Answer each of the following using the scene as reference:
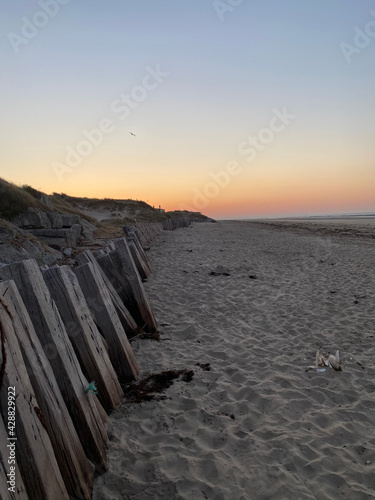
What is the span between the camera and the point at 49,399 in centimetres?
194

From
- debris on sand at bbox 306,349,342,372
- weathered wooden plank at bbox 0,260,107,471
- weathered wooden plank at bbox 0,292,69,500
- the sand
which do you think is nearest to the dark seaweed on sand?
the sand

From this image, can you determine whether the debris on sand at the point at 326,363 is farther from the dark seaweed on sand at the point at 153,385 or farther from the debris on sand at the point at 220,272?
the debris on sand at the point at 220,272

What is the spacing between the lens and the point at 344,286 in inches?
305

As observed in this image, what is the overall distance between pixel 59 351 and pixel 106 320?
106 centimetres

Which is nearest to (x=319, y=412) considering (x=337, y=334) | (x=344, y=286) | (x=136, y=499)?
(x=136, y=499)

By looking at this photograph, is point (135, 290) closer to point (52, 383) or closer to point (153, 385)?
point (153, 385)

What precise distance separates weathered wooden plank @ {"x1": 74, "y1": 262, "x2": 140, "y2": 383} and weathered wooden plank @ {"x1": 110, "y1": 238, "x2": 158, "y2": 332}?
1.07 metres

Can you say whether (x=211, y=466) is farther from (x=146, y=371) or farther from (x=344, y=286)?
(x=344, y=286)

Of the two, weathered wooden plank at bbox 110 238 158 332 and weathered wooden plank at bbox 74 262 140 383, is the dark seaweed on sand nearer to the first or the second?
weathered wooden plank at bbox 74 262 140 383

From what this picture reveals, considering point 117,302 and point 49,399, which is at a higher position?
point 117,302

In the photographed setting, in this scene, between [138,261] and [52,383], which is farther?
[138,261]

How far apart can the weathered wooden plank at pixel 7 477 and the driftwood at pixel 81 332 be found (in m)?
1.00

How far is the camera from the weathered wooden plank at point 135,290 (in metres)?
4.47

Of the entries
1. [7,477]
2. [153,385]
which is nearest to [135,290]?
[153,385]
